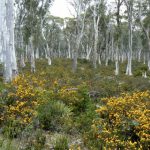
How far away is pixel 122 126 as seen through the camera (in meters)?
7.15

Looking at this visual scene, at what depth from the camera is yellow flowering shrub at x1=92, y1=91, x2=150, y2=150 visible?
641 centimetres

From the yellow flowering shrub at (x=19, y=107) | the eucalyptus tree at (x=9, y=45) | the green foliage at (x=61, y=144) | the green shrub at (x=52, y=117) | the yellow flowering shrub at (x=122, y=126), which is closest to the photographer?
the green foliage at (x=61, y=144)

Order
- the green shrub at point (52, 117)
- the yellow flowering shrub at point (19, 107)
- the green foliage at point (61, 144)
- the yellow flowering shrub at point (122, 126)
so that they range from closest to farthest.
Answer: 1. the green foliage at point (61, 144)
2. the yellow flowering shrub at point (122, 126)
3. the yellow flowering shrub at point (19, 107)
4. the green shrub at point (52, 117)

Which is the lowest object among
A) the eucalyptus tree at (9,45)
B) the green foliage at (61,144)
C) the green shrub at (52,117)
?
the green foliage at (61,144)

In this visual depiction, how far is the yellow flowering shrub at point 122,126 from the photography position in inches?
253

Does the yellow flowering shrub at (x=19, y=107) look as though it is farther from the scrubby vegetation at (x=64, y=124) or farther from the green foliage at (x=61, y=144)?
the green foliage at (x=61, y=144)

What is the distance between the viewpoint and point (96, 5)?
35031mm

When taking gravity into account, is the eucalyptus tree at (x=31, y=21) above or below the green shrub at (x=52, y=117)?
above

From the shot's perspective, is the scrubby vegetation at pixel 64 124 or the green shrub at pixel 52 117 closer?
the scrubby vegetation at pixel 64 124

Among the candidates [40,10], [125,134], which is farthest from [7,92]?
[40,10]

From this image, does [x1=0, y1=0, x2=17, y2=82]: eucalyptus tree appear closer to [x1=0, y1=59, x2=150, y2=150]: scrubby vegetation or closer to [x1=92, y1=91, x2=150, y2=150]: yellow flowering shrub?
[x1=0, y1=59, x2=150, y2=150]: scrubby vegetation

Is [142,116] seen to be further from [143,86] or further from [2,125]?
[143,86]

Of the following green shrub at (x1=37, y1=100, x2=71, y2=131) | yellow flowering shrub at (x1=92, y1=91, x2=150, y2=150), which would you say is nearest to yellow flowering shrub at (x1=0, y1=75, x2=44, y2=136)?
green shrub at (x1=37, y1=100, x2=71, y2=131)

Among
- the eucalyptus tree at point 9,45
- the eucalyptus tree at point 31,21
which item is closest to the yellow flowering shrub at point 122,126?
the eucalyptus tree at point 9,45
